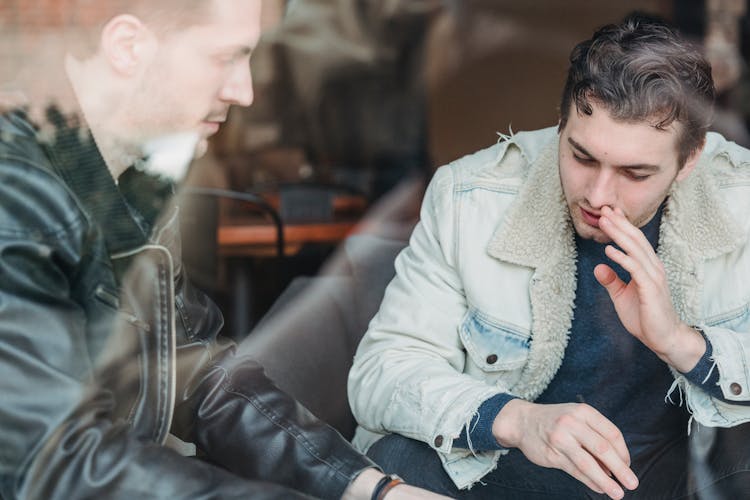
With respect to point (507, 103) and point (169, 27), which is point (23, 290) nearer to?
point (169, 27)

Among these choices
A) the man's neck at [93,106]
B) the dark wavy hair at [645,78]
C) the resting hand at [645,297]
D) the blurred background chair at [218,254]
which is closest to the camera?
the man's neck at [93,106]

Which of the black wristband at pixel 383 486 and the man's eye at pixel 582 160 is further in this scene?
the man's eye at pixel 582 160

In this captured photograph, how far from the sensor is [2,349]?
111 cm

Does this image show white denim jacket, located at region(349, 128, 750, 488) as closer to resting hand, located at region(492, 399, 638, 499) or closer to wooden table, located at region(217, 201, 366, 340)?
resting hand, located at region(492, 399, 638, 499)

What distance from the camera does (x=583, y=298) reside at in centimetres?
184

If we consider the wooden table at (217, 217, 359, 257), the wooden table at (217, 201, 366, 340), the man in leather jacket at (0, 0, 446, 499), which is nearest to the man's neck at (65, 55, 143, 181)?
the man in leather jacket at (0, 0, 446, 499)

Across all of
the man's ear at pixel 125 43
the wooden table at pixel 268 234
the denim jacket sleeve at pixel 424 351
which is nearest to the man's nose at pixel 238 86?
the man's ear at pixel 125 43

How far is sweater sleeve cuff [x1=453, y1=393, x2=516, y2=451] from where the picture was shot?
1604 millimetres

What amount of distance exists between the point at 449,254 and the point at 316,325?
49 centimetres

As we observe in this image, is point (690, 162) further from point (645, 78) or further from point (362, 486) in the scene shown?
point (362, 486)

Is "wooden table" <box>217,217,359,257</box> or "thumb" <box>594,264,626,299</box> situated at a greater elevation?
"thumb" <box>594,264,626,299</box>

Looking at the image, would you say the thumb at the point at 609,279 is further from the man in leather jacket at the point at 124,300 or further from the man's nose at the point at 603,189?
the man in leather jacket at the point at 124,300

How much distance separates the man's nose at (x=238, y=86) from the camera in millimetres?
1464

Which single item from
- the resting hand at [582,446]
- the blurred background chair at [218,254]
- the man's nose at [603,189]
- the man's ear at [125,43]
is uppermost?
the man's ear at [125,43]
